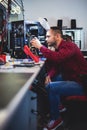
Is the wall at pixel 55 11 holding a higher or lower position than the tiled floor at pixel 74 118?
higher

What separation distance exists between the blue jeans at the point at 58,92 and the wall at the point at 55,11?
6.82 m

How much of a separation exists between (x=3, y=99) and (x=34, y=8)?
8.91 m

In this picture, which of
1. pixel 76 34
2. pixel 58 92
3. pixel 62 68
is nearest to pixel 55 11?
pixel 76 34

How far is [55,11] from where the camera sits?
9609 mm

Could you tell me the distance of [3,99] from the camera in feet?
3.21

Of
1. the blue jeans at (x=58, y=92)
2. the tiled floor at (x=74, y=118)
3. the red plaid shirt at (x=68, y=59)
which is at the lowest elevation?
the tiled floor at (x=74, y=118)

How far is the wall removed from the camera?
31.2ft

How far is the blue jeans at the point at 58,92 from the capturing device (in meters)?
2.88

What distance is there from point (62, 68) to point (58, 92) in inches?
15.3

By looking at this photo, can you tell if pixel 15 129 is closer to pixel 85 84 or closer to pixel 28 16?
pixel 85 84

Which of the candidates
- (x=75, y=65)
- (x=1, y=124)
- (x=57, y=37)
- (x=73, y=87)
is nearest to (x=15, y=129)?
(x=1, y=124)

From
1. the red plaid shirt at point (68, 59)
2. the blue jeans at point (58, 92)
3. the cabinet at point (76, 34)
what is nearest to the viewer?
the blue jeans at point (58, 92)

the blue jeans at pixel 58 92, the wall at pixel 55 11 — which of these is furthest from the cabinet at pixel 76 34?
the blue jeans at pixel 58 92

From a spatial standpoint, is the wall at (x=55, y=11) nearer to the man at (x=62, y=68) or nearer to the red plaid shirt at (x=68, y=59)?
the man at (x=62, y=68)
